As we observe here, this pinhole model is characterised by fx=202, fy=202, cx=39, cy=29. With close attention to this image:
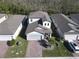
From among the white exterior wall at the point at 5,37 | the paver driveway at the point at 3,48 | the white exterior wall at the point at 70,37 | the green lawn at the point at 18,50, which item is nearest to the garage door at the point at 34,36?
the green lawn at the point at 18,50

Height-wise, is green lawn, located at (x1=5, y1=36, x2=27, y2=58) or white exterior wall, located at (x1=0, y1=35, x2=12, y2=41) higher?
white exterior wall, located at (x1=0, y1=35, x2=12, y2=41)

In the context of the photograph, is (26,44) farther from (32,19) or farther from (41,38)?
(32,19)

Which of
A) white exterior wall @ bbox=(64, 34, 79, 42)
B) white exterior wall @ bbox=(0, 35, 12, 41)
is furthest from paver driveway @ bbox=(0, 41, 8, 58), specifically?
white exterior wall @ bbox=(64, 34, 79, 42)

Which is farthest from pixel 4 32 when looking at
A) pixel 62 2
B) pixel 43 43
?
pixel 62 2

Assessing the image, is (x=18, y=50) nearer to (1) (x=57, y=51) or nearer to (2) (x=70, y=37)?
(1) (x=57, y=51)

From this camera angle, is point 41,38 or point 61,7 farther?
point 61,7

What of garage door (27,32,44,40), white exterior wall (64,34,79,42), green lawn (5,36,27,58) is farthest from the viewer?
garage door (27,32,44,40)

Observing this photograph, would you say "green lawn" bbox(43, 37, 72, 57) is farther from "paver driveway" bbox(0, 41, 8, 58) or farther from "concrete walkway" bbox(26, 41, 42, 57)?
"paver driveway" bbox(0, 41, 8, 58)

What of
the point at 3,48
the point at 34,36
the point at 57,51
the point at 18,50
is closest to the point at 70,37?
the point at 57,51

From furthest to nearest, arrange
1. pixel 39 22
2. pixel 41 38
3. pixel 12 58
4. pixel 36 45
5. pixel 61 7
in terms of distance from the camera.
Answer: pixel 61 7 < pixel 39 22 < pixel 41 38 < pixel 36 45 < pixel 12 58

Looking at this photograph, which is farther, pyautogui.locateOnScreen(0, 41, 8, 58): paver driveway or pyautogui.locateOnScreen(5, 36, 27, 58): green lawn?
pyautogui.locateOnScreen(0, 41, 8, 58): paver driveway
